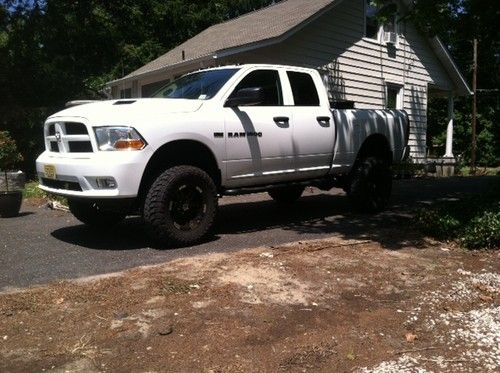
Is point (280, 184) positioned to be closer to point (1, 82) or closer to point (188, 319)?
point (188, 319)

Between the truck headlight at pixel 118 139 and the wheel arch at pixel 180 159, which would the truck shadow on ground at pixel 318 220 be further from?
the truck headlight at pixel 118 139

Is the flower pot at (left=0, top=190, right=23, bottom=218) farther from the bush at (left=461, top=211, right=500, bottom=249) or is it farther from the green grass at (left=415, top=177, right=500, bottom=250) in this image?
the bush at (left=461, top=211, right=500, bottom=249)

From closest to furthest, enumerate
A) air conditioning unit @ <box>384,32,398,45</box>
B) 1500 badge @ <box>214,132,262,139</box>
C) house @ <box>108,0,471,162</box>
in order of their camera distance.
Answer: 1. 1500 badge @ <box>214,132,262,139</box>
2. house @ <box>108,0,471,162</box>
3. air conditioning unit @ <box>384,32,398,45</box>

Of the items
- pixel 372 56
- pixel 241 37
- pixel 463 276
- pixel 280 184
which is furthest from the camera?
pixel 372 56

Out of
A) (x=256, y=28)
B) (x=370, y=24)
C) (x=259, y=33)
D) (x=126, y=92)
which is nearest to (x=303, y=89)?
(x=259, y=33)

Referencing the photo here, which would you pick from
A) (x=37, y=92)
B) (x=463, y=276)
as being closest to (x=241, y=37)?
(x=37, y=92)

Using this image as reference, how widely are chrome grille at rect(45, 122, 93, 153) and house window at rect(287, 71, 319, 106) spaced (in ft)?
9.05

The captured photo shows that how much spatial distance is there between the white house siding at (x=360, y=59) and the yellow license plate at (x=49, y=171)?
7376 millimetres

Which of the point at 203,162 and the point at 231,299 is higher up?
the point at 203,162

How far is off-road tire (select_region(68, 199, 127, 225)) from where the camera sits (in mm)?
6488

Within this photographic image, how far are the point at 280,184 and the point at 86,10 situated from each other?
14753 millimetres

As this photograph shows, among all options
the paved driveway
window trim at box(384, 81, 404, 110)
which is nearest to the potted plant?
the paved driveway

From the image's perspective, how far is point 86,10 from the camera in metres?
18.8

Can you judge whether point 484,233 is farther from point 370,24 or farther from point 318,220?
point 370,24
